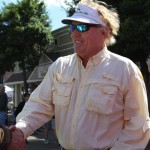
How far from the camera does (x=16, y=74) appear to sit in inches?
1940

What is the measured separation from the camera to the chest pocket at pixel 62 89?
10.8 ft

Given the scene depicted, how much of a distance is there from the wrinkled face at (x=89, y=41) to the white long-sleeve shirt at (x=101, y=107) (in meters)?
0.05

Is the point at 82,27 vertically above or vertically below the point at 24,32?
above

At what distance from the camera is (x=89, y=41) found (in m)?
3.22

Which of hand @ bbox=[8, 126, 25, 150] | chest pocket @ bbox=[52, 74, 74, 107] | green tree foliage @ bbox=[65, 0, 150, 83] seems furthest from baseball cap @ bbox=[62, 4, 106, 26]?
green tree foliage @ bbox=[65, 0, 150, 83]

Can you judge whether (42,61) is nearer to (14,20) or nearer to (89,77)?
(14,20)

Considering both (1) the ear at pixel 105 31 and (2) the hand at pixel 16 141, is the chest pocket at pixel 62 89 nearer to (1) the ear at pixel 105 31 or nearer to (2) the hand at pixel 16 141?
(1) the ear at pixel 105 31

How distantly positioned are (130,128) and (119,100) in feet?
0.72

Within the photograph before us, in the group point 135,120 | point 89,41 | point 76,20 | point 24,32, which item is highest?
point 76,20

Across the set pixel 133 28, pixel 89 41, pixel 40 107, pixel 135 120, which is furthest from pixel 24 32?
pixel 135 120

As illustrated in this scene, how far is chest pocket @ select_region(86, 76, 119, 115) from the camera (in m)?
3.09

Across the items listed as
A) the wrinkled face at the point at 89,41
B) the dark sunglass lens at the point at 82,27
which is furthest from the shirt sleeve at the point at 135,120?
the dark sunglass lens at the point at 82,27

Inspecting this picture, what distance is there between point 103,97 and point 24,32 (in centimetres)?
3012

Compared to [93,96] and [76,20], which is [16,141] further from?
[76,20]
